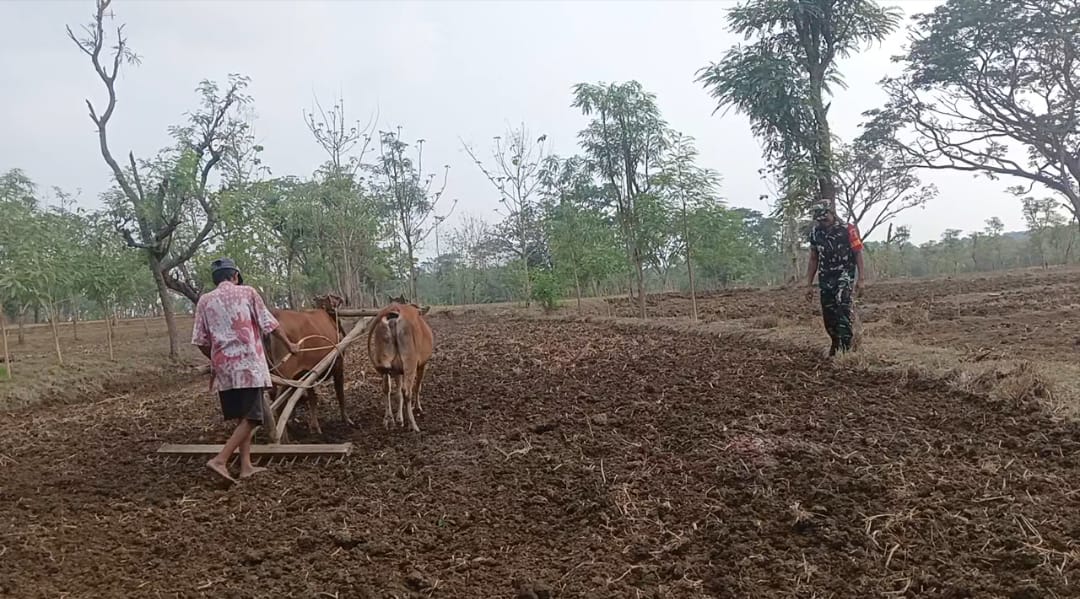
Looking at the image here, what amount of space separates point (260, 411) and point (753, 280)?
47.9 metres

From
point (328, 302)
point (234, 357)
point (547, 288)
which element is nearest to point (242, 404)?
point (234, 357)

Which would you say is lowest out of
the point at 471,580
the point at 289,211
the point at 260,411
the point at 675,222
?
the point at 471,580

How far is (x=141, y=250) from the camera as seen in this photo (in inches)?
650

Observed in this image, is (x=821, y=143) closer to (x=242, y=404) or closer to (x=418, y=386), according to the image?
(x=418, y=386)

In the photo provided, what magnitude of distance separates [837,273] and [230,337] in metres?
6.22

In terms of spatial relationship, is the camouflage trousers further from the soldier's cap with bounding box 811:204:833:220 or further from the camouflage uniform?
the soldier's cap with bounding box 811:204:833:220

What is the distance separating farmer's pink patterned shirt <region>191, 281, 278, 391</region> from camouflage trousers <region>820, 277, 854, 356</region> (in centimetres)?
596

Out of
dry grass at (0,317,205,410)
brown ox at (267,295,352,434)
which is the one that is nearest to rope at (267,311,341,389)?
brown ox at (267,295,352,434)

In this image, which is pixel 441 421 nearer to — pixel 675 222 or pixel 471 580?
pixel 471 580

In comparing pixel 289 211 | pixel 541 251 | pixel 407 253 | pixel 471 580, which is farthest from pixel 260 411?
pixel 541 251

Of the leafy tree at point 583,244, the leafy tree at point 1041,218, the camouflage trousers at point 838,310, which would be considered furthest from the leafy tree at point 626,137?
the leafy tree at point 1041,218

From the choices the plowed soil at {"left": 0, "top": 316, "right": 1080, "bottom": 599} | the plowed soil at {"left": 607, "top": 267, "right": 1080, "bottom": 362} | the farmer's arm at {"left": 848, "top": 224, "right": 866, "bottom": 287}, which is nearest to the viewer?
the plowed soil at {"left": 0, "top": 316, "right": 1080, "bottom": 599}

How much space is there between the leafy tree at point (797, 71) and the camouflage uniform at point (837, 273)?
4899 millimetres

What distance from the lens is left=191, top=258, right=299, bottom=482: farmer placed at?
490cm
